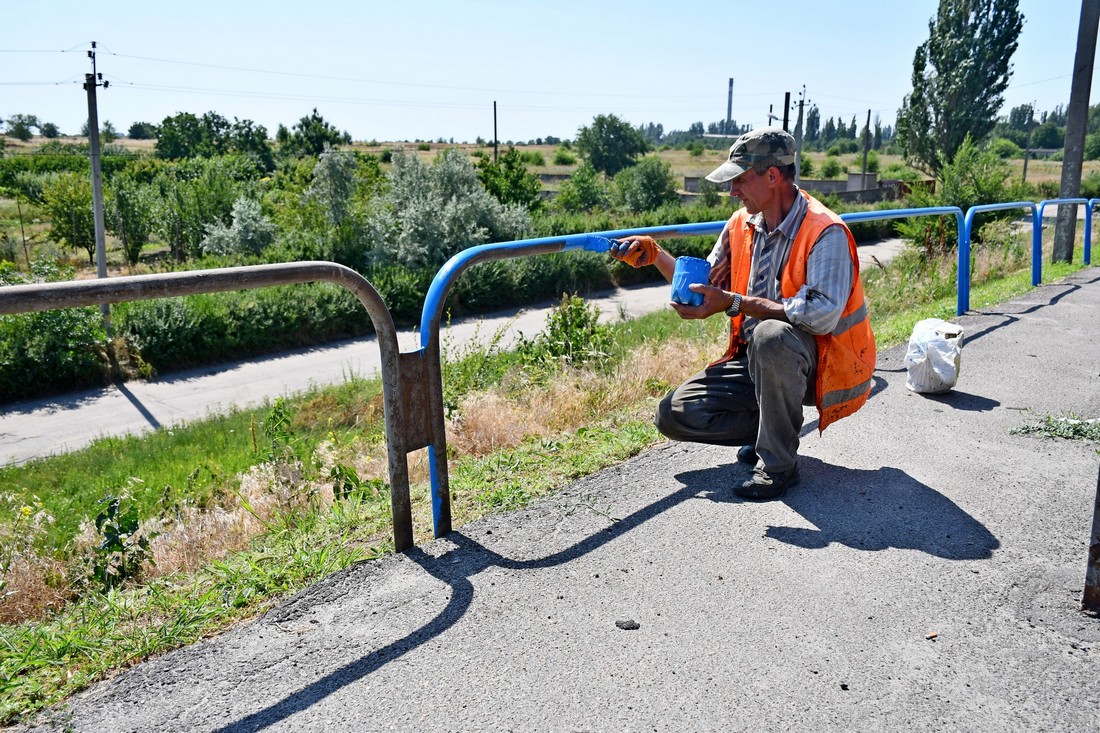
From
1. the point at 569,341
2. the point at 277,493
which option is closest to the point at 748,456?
the point at 277,493

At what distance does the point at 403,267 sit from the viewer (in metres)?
23.5

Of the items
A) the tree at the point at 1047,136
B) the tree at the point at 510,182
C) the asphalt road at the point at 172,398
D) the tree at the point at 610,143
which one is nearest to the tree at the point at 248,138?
the tree at the point at 610,143

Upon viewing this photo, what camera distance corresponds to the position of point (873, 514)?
11.8 feet

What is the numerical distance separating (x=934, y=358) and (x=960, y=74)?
2126 inches

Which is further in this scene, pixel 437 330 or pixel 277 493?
pixel 277 493

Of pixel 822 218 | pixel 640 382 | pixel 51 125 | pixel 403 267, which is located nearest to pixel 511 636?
pixel 822 218

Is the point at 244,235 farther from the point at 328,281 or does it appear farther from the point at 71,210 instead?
the point at 328,281

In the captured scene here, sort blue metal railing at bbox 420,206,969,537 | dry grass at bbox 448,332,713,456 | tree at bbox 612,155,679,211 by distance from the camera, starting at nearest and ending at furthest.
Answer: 1. blue metal railing at bbox 420,206,969,537
2. dry grass at bbox 448,332,713,456
3. tree at bbox 612,155,679,211

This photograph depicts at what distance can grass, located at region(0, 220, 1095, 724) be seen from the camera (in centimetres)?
275

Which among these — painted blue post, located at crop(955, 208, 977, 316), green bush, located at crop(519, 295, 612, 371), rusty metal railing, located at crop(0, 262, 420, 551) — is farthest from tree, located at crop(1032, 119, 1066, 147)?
rusty metal railing, located at crop(0, 262, 420, 551)

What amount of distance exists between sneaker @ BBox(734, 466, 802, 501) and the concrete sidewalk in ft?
0.20

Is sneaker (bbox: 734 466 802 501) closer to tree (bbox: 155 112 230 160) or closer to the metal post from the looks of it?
the metal post

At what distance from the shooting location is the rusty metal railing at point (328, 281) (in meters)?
2.30

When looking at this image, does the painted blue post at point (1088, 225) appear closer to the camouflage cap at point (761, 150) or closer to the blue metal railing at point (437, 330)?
the camouflage cap at point (761, 150)
